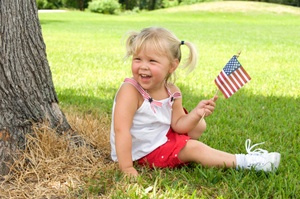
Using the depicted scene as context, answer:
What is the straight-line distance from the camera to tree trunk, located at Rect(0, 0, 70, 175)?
2863 millimetres

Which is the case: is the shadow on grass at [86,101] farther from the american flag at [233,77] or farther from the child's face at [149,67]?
the american flag at [233,77]

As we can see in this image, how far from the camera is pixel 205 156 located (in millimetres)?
3035

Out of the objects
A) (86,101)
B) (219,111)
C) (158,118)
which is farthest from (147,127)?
(86,101)

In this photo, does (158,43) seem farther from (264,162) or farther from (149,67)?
(264,162)

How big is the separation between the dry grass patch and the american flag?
0.88 metres

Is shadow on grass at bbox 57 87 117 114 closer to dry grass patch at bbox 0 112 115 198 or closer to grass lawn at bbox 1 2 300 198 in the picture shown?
grass lawn at bbox 1 2 300 198

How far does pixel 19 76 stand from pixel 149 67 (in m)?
0.82

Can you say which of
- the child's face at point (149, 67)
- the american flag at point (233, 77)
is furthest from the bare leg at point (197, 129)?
the child's face at point (149, 67)

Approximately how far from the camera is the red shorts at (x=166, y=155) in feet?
9.97

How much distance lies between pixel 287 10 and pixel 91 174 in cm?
3994

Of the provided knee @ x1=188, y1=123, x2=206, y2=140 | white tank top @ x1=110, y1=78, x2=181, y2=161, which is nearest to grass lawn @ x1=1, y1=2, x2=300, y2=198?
white tank top @ x1=110, y1=78, x2=181, y2=161

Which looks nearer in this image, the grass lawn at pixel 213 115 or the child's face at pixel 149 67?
the grass lawn at pixel 213 115

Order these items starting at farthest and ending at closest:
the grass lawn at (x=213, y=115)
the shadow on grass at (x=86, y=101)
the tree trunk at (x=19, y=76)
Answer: the shadow on grass at (x=86, y=101)
the tree trunk at (x=19, y=76)
the grass lawn at (x=213, y=115)

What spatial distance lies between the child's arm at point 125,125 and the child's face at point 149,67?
0.31 feet
